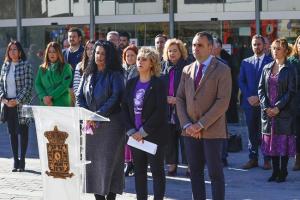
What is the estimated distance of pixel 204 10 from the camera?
610 inches

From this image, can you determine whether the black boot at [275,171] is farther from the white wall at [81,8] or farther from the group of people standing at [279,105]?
the white wall at [81,8]

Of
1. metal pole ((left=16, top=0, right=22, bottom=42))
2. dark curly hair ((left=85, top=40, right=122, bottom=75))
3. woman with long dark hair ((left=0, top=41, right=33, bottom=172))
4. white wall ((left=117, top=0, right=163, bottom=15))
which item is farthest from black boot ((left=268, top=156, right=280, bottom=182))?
metal pole ((left=16, top=0, right=22, bottom=42))

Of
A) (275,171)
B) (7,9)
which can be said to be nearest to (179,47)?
(275,171)

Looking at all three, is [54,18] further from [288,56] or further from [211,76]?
[211,76]

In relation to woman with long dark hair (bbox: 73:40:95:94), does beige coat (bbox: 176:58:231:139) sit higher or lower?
lower

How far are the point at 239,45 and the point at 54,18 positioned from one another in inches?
211

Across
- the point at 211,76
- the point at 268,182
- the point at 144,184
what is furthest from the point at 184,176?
the point at 211,76

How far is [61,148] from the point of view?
6.38 meters

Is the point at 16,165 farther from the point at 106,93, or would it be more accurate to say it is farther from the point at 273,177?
the point at 273,177

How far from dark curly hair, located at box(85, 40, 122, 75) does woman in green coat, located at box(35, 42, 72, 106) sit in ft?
7.12

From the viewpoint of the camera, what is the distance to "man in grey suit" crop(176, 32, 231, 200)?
6863 mm

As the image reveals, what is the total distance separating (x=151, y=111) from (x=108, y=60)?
744 mm

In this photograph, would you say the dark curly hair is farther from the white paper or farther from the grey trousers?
the grey trousers

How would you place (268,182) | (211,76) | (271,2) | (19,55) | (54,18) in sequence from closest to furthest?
(211,76) < (268,182) < (19,55) < (271,2) < (54,18)
